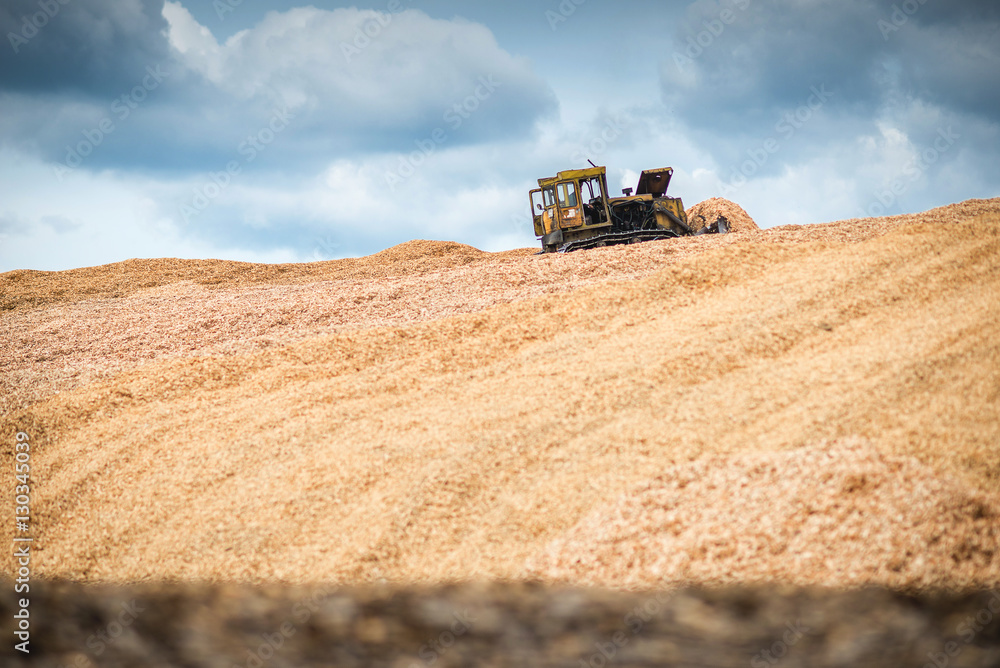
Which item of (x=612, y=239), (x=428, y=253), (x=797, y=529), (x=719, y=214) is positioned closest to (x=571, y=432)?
(x=797, y=529)

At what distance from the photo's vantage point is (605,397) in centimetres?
639

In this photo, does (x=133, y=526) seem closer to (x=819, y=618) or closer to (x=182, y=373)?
(x=182, y=373)

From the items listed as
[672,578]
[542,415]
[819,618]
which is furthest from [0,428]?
[819,618]

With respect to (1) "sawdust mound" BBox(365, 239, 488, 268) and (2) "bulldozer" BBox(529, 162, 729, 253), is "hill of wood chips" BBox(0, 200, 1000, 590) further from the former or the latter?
(1) "sawdust mound" BBox(365, 239, 488, 268)

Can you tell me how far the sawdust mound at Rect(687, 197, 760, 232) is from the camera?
21.3 meters

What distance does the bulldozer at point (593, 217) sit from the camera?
16141mm

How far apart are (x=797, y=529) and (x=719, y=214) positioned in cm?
1920

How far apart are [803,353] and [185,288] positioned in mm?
15154

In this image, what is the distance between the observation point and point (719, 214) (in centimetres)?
2195

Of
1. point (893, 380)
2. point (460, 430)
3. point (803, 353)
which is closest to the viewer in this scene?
point (893, 380)

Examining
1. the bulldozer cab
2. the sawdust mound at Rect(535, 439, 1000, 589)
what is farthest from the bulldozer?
the sawdust mound at Rect(535, 439, 1000, 589)

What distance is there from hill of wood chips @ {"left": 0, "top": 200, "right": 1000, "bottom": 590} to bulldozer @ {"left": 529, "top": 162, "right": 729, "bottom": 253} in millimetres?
5228

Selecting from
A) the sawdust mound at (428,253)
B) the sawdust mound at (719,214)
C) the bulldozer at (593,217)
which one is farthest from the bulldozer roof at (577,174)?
the sawdust mound at (719,214)

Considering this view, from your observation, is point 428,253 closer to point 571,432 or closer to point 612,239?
point 612,239
